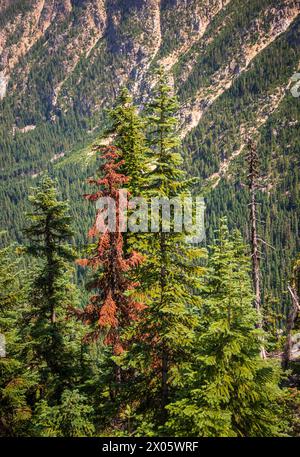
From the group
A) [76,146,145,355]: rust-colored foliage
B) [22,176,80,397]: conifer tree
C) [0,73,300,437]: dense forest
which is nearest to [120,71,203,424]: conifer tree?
[0,73,300,437]: dense forest

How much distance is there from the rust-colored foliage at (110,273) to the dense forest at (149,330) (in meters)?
0.05

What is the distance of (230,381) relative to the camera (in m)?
10.6

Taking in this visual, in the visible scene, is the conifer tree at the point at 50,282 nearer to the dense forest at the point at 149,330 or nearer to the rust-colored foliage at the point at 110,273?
the dense forest at the point at 149,330

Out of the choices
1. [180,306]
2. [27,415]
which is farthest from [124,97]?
[27,415]

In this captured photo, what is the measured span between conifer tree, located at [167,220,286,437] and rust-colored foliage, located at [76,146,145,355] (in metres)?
4.15

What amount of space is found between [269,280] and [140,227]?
130513mm

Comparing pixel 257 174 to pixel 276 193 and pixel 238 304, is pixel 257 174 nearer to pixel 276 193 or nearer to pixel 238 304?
pixel 238 304

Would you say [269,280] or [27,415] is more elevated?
[27,415]

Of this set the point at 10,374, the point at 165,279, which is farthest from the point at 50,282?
the point at 165,279

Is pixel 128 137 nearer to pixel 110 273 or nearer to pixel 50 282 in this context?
pixel 110 273

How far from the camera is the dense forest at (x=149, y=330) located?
1077 cm

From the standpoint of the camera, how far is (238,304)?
11.0 m

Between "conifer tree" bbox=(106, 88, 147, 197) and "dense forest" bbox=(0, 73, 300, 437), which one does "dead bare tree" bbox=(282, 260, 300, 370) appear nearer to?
"dense forest" bbox=(0, 73, 300, 437)

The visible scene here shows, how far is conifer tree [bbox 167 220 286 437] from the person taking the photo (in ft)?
33.3
